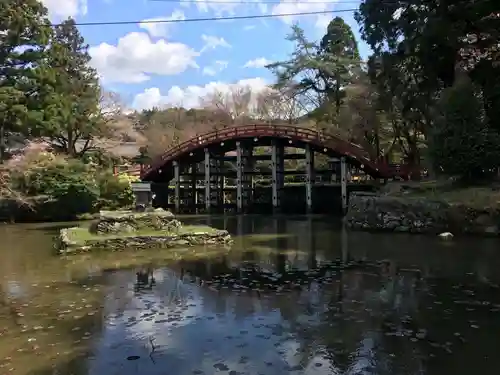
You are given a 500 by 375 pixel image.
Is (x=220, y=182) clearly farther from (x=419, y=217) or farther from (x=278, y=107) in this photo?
(x=419, y=217)

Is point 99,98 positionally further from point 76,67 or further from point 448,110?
point 448,110

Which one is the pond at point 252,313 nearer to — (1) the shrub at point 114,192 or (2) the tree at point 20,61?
(2) the tree at point 20,61

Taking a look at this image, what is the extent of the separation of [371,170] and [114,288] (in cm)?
2585

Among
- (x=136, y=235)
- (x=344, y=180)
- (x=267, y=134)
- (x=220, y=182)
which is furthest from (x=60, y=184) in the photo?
(x=344, y=180)

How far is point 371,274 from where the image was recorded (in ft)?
41.1

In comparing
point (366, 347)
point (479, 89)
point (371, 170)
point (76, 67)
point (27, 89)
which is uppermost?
point (76, 67)

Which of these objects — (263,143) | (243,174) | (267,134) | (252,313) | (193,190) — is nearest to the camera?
(252,313)

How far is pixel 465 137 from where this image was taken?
22.0 meters

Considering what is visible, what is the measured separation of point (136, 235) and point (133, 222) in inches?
44.0

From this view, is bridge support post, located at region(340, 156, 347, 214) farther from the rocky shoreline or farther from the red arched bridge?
the rocky shoreline

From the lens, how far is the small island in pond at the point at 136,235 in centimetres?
1691

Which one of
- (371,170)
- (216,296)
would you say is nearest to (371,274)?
(216,296)

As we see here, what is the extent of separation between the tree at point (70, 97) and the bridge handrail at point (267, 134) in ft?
18.8

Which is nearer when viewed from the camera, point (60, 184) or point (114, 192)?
point (60, 184)
